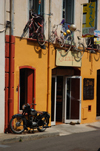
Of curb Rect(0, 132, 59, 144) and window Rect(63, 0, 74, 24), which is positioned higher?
window Rect(63, 0, 74, 24)

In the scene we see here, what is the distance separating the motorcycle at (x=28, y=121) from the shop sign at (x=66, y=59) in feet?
10.0

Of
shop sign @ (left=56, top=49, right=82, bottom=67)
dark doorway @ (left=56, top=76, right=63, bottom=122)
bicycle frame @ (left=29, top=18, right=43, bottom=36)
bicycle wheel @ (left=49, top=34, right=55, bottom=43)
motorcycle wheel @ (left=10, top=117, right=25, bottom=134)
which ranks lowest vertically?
motorcycle wheel @ (left=10, top=117, right=25, bottom=134)

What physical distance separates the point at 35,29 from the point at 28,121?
3885mm

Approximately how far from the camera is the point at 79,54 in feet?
51.8

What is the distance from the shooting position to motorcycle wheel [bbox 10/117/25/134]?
11.5 m

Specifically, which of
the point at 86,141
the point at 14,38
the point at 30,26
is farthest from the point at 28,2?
the point at 86,141

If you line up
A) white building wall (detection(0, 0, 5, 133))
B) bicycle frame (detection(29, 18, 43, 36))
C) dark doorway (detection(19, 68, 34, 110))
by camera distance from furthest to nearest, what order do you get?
1. dark doorway (detection(19, 68, 34, 110))
2. bicycle frame (detection(29, 18, 43, 36))
3. white building wall (detection(0, 0, 5, 133))

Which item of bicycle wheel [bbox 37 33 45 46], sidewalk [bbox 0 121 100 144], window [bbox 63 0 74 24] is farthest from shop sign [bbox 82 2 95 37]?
sidewalk [bbox 0 121 100 144]

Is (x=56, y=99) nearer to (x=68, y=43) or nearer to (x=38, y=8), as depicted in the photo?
(x=68, y=43)

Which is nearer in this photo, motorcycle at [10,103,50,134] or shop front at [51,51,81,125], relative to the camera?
motorcycle at [10,103,50,134]

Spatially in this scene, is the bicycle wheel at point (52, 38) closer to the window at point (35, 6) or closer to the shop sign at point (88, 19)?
the window at point (35, 6)

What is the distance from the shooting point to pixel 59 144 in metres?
10.2

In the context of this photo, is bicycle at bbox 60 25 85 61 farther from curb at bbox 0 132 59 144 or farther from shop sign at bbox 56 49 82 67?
curb at bbox 0 132 59 144

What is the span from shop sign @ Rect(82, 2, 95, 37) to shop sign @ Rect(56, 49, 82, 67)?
1278mm
